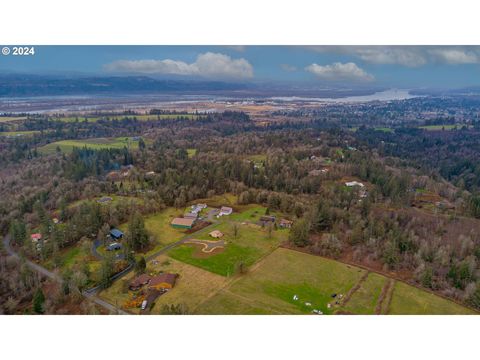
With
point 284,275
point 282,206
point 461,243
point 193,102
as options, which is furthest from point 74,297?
point 193,102

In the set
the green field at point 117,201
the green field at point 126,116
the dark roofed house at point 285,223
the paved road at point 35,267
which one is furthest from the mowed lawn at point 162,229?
the green field at point 126,116

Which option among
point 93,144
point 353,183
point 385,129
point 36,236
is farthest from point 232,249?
point 385,129

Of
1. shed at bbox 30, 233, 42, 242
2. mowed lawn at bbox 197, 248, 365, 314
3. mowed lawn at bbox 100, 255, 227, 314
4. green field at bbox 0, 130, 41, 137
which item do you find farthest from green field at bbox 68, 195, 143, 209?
green field at bbox 0, 130, 41, 137

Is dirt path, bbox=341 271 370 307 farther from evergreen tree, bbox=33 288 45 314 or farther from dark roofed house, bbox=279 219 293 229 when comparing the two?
evergreen tree, bbox=33 288 45 314

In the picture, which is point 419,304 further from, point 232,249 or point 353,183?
point 353,183

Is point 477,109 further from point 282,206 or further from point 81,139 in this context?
point 81,139

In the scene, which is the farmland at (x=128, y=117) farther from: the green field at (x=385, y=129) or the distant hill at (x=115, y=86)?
the green field at (x=385, y=129)

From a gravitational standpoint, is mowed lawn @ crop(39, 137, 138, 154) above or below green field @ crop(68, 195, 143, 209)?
above
